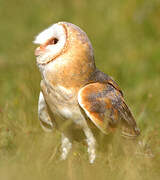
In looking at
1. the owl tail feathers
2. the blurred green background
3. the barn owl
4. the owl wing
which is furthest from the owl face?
the owl tail feathers

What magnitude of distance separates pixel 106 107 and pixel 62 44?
757 mm

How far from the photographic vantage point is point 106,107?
4703 mm

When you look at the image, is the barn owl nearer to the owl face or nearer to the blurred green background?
the owl face

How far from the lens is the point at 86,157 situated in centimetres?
474

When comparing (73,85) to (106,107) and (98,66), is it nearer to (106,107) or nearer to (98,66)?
(106,107)

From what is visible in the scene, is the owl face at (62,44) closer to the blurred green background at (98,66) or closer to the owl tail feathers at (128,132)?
the blurred green background at (98,66)

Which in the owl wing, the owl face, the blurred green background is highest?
the owl face

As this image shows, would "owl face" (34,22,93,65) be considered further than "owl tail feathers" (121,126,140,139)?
No

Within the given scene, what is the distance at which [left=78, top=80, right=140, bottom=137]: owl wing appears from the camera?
14.7 ft

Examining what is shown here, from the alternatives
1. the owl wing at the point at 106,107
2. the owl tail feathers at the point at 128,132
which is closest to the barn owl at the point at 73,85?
the owl wing at the point at 106,107

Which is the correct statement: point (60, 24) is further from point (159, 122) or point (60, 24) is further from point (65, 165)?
point (159, 122)

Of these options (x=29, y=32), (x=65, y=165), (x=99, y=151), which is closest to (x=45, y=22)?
(x=29, y=32)

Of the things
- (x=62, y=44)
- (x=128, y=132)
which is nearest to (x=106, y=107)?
(x=128, y=132)

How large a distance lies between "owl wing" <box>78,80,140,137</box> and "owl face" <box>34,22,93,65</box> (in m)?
0.34
